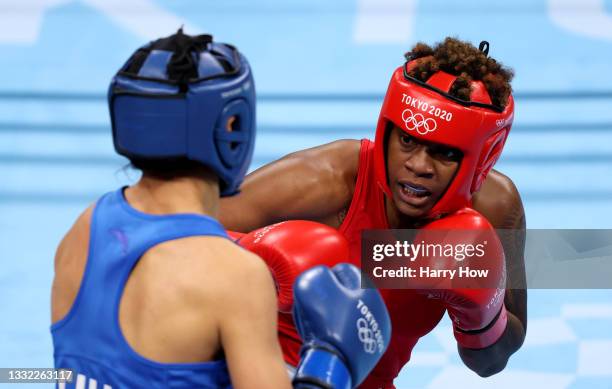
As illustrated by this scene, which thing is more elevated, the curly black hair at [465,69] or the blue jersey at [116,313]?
the curly black hair at [465,69]

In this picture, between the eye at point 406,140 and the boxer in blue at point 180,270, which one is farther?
the eye at point 406,140

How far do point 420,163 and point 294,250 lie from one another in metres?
0.47

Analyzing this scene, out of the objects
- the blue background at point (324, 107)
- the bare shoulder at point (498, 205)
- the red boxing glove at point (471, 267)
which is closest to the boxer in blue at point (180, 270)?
the red boxing glove at point (471, 267)

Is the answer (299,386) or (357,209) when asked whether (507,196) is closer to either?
(357,209)

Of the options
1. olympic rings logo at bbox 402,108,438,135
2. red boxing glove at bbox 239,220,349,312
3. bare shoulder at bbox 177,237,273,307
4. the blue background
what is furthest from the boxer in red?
bare shoulder at bbox 177,237,273,307

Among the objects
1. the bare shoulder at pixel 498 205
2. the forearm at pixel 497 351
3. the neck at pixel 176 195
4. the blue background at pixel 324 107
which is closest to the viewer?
the neck at pixel 176 195

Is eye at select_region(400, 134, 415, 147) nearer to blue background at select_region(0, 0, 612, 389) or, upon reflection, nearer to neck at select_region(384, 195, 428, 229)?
neck at select_region(384, 195, 428, 229)

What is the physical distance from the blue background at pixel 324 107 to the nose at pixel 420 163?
3.98 feet

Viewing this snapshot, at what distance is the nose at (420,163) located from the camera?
9.39 ft

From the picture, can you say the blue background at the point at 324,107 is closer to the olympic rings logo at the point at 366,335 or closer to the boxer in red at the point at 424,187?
the boxer in red at the point at 424,187

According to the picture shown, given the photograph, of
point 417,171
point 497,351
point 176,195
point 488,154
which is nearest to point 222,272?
point 176,195

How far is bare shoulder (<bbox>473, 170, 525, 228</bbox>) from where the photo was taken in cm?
328

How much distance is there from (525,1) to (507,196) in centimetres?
395

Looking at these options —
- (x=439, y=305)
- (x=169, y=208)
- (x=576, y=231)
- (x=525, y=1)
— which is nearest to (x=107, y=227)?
(x=169, y=208)
